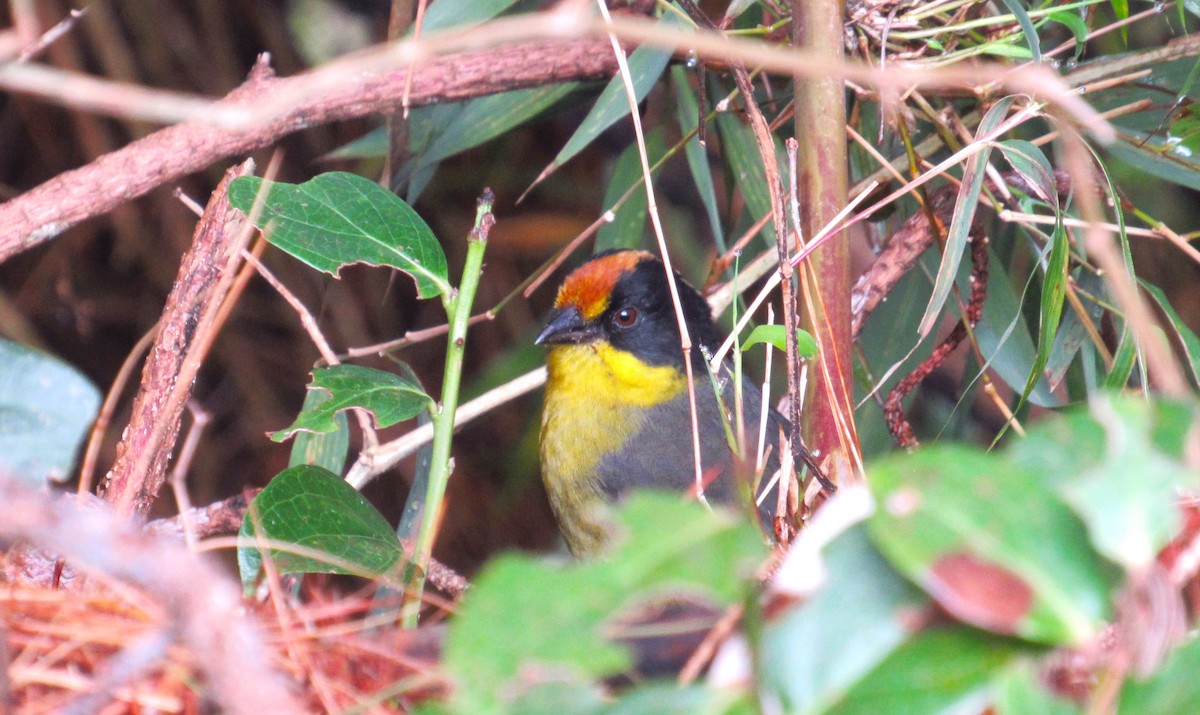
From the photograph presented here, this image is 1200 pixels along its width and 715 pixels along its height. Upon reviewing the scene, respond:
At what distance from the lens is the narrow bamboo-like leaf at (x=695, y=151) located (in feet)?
7.77

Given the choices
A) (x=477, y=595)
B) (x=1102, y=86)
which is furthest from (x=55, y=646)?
(x=1102, y=86)

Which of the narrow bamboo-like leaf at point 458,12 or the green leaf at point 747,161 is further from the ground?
the narrow bamboo-like leaf at point 458,12

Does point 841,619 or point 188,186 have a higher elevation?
point 188,186

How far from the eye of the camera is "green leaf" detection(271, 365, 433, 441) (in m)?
1.69

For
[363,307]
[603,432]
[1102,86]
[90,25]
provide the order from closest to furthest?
[1102,86]
[603,432]
[90,25]
[363,307]

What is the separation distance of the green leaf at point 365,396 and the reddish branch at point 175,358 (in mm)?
150

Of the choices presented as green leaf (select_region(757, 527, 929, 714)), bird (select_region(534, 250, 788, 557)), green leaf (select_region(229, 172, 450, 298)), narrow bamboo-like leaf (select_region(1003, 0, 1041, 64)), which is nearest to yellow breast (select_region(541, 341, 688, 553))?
bird (select_region(534, 250, 788, 557))

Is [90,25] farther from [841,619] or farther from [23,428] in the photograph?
[841,619]

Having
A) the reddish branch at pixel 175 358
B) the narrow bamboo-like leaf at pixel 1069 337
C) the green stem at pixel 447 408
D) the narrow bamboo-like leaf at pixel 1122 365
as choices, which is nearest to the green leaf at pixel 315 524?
the green stem at pixel 447 408

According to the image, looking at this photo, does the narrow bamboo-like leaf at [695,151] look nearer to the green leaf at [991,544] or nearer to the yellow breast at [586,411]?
the yellow breast at [586,411]

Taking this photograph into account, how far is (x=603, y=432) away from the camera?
2682 mm

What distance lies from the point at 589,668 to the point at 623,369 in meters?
2.00

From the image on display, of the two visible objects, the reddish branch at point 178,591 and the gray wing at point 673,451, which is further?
the gray wing at point 673,451

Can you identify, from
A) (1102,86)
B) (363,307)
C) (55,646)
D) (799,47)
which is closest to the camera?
(55,646)
